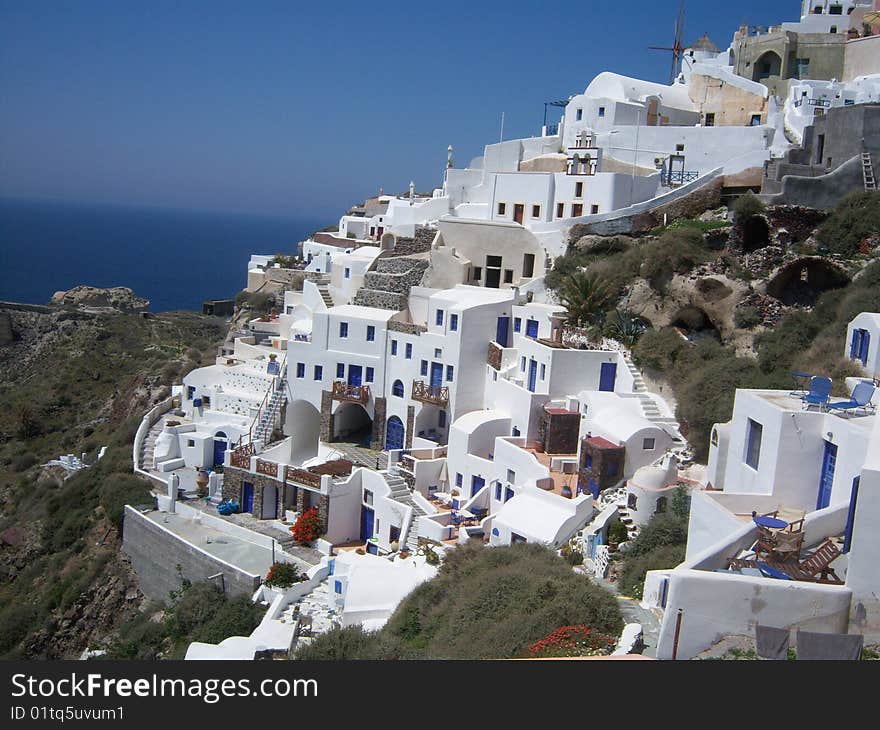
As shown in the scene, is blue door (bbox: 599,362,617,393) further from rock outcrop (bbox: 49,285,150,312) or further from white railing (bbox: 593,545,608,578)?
rock outcrop (bbox: 49,285,150,312)

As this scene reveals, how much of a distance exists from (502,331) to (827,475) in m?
17.2

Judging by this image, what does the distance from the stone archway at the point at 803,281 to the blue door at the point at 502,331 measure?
8.79m

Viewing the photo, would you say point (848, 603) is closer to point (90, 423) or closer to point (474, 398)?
point (474, 398)

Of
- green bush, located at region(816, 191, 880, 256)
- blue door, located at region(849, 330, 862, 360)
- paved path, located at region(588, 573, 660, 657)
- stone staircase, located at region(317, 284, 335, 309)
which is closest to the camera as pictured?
paved path, located at region(588, 573, 660, 657)

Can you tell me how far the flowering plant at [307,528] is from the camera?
27.0 metres

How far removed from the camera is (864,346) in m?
20.1

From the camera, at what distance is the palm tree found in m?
29.7

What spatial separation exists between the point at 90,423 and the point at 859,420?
3868cm

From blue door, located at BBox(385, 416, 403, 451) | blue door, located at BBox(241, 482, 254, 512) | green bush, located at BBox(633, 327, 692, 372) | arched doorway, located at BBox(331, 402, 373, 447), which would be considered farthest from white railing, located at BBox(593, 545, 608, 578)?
arched doorway, located at BBox(331, 402, 373, 447)

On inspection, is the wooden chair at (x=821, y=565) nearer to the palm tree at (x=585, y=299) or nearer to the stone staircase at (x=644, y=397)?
the stone staircase at (x=644, y=397)

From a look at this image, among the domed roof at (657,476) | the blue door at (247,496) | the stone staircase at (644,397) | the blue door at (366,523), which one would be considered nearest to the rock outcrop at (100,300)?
the blue door at (247,496)

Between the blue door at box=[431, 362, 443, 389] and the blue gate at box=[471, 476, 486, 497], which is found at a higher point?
the blue door at box=[431, 362, 443, 389]

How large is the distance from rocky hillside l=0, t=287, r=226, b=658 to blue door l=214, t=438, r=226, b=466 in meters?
3.05

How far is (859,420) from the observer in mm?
14172
